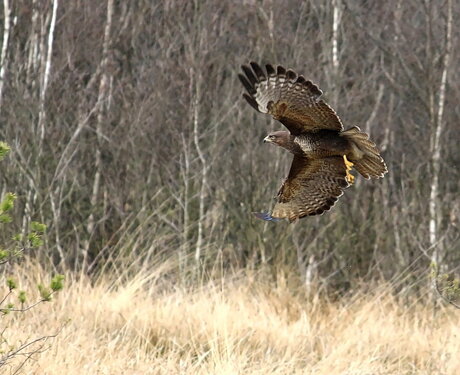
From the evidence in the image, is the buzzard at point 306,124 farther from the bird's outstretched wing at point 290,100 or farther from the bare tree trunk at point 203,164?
the bare tree trunk at point 203,164

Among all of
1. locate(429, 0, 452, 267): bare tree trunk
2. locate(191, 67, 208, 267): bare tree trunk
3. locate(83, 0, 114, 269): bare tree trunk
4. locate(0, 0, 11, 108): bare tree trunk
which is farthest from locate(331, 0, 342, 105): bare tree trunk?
locate(0, 0, 11, 108): bare tree trunk

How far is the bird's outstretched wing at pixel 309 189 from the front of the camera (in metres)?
5.39

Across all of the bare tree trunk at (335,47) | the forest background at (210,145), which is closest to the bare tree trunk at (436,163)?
the forest background at (210,145)

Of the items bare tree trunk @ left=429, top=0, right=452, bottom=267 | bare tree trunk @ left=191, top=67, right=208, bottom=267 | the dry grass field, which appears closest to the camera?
the dry grass field

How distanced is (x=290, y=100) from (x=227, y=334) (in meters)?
2.41

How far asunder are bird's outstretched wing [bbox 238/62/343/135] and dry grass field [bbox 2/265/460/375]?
175cm

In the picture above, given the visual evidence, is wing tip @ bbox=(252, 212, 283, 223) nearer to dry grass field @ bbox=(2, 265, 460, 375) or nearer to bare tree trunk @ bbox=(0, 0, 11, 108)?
dry grass field @ bbox=(2, 265, 460, 375)

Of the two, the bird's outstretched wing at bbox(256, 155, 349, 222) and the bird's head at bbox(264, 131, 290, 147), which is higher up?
the bird's head at bbox(264, 131, 290, 147)

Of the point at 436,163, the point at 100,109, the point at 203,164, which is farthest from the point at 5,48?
the point at 436,163

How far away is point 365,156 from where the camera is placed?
202 inches

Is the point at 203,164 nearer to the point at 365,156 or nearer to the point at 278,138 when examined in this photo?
the point at 365,156

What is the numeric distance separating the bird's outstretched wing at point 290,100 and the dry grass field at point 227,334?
1.75 metres

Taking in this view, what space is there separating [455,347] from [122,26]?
708 cm

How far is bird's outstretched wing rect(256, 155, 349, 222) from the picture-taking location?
539 cm
